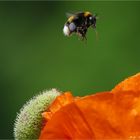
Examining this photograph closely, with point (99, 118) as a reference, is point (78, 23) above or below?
below

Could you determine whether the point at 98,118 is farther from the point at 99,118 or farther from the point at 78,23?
the point at 78,23

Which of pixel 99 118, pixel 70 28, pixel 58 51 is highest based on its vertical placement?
pixel 99 118

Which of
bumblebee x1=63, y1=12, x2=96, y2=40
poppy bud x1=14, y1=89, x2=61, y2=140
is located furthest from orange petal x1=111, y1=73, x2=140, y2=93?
bumblebee x1=63, y1=12, x2=96, y2=40

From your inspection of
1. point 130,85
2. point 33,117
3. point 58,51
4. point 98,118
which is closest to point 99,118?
point 98,118

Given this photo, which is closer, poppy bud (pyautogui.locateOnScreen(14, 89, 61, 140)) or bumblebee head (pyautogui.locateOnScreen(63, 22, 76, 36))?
poppy bud (pyautogui.locateOnScreen(14, 89, 61, 140))

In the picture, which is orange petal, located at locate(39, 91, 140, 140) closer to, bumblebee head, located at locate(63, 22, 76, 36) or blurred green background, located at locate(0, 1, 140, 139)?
bumblebee head, located at locate(63, 22, 76, 36)

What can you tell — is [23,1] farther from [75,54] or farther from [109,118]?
[109,118]

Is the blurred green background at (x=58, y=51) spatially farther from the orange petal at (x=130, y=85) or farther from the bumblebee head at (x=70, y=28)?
the orange petal at (x=130, y=85)

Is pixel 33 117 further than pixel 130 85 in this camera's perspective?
Yes

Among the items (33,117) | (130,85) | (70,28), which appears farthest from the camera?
(70,28)
